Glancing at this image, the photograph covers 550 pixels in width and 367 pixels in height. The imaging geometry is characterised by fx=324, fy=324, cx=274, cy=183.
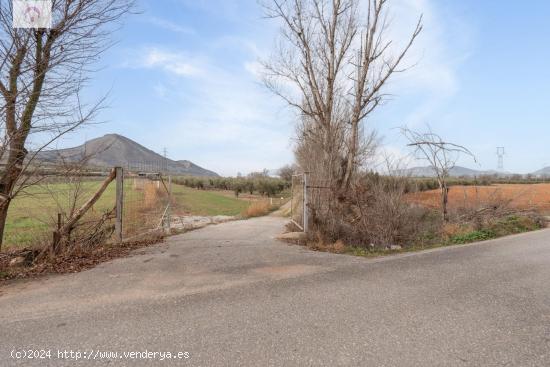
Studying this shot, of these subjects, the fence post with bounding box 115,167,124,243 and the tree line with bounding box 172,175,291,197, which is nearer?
the fence post with bounding box 115,167,124,243

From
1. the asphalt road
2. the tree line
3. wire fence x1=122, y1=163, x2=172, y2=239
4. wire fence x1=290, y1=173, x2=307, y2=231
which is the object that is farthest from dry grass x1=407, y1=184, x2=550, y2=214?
the tree line

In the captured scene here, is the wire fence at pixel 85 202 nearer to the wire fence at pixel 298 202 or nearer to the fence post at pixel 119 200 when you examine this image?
the fence post at pixel 119 200

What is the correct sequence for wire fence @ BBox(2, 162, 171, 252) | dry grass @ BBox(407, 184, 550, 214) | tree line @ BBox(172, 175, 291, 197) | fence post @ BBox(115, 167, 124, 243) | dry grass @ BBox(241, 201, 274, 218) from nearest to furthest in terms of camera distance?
1. wire fence @ BBox(2, 162, 171, 252)
2. fence post @ BBox(115, 167, 124, 243)
3. dry grass @ BBox(407, 184, 550, 214)
4. dry grass @ BBox(241, 201, 274, 218)
5. tree line @ BBox(172, 175, 291, 197)

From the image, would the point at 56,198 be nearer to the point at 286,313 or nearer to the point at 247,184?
the point at 286,313

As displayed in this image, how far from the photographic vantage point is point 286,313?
394 cm


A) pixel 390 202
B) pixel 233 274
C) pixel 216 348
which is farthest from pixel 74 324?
pixel 390 202

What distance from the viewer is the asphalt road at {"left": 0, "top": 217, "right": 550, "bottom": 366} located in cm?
304

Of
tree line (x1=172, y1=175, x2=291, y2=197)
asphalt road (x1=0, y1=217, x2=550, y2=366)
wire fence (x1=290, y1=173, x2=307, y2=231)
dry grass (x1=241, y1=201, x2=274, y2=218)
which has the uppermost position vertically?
tree line (x1=172, y1=175, x2=291, y2=197)

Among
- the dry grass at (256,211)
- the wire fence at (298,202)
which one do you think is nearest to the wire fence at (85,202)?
the wire fence at (298,202)

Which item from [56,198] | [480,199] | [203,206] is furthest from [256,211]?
[56,198]

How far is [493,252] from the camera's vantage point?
7.86 meters

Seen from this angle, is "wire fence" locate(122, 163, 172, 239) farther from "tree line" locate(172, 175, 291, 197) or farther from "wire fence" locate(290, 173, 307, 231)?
"tree line" locate(172, 175, 291, 197)

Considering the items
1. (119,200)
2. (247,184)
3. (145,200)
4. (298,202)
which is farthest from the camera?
(247,184)

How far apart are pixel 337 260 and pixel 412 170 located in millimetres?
5604
